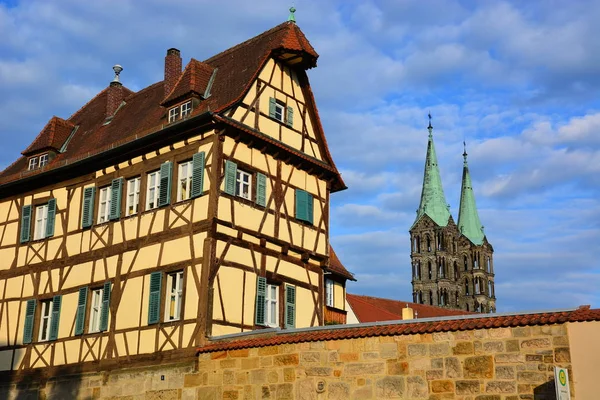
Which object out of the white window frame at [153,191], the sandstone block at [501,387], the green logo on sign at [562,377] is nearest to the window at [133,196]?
the white window frame at [153,191]

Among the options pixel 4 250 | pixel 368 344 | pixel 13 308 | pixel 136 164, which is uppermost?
pixel 136 164

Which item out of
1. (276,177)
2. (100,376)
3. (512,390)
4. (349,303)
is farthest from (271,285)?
(349,303)

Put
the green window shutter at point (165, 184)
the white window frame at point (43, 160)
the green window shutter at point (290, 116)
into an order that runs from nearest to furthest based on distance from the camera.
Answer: the green window shutter at point (165, 184) → the green window shutter at point (290, 116) → the white window frame at point (43, 160)

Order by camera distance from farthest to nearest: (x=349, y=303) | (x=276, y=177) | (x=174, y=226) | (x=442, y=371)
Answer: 1. (x=349, y=303)
2. (x=276, y=177)
3. (x=174, y=226)
4. (x=442, y=371)

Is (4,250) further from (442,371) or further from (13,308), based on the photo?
(442,371)

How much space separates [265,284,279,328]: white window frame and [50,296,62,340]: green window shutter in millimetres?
6814

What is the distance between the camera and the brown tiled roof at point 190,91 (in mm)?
24656

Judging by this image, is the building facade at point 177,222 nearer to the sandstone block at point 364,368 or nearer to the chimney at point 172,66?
the chimney at point 172,66

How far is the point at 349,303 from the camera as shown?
156ft

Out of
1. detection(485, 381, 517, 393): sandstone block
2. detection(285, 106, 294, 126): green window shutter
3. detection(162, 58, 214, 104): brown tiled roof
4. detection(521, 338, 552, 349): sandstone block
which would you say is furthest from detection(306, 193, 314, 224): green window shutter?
detection(521, 338, 552, 349): sandstone block

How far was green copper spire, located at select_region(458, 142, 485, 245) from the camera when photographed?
116 meters

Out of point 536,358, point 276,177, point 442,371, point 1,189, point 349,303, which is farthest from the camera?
point 349,303

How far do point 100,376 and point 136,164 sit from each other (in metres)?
6.39

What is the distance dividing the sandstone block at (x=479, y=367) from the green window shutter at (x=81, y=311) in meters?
12.8
